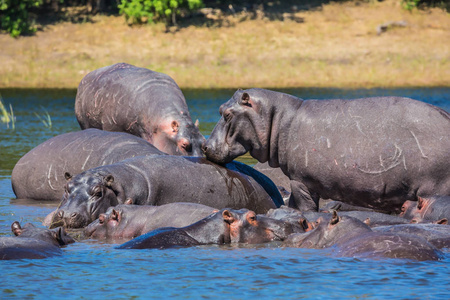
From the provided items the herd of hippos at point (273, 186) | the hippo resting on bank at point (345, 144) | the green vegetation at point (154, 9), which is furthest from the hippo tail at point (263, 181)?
the green vegetation at point (154, 9)

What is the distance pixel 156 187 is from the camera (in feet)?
30.7

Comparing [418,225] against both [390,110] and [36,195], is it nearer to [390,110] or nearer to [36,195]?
[390,110]

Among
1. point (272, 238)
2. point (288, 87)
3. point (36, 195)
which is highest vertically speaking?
point (272, 238)

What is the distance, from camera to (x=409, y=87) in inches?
1313

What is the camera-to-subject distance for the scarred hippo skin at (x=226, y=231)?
752cm

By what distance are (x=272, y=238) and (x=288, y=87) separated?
2593 cm

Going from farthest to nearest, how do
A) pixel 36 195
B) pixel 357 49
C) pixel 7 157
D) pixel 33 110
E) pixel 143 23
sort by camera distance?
pixel 143 23 → pixel 357 49 → pixel 33 110 → pixel 7 157 → pixel 36 195

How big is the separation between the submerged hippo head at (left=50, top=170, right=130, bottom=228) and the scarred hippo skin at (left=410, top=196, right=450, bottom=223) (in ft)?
10.5

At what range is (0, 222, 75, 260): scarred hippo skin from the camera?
697 centimetres

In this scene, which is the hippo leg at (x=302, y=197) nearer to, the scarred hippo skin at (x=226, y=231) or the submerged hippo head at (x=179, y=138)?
the scarred hippo skin at (x=226, y=231)

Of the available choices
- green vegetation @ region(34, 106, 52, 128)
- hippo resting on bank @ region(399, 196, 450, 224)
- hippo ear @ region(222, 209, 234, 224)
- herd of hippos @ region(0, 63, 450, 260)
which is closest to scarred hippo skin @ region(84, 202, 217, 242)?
herd of hippos @ region(0, 63, 450, 260)

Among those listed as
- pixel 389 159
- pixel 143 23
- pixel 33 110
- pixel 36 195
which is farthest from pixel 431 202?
pixel 143 23

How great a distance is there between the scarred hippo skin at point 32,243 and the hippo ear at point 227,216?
1.52m

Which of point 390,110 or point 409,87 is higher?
point 390,110
